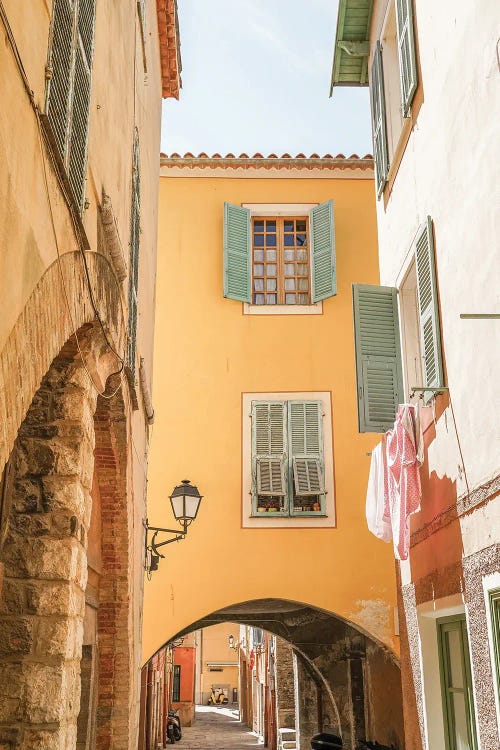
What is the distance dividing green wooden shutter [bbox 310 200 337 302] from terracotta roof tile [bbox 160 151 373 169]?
82 centimetres

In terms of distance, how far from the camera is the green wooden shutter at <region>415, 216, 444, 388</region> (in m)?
6.80

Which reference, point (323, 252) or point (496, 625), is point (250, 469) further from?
point (496, 625)

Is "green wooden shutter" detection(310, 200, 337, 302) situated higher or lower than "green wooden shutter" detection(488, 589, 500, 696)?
higher

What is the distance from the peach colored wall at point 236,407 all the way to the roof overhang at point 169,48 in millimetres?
2464

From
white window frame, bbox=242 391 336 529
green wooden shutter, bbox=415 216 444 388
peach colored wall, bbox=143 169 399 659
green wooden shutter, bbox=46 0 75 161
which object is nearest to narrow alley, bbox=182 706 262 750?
peach colored wall, bbox=143 169 399 659

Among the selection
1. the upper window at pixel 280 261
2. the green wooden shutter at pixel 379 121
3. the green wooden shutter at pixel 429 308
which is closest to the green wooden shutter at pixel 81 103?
the green wooden shutter at pixel 429 308

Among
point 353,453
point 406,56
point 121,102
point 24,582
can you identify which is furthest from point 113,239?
point 353,453

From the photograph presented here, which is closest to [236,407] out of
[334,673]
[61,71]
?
[334,673]

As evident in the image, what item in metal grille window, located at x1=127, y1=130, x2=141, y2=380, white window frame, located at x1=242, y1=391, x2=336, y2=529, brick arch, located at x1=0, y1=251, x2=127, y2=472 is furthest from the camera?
white window frame, located at x1=242, y1=391, x2=336, y2=529

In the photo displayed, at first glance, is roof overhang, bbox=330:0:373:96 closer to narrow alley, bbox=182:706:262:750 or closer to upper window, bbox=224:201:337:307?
upper window, bbox=224:201:337:307

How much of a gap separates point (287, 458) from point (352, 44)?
5.59 metres

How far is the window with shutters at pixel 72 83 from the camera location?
12.8 feet

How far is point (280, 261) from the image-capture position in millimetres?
13633

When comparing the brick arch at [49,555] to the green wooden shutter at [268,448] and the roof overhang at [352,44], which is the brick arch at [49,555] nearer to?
the roof overhang at [352,44]
